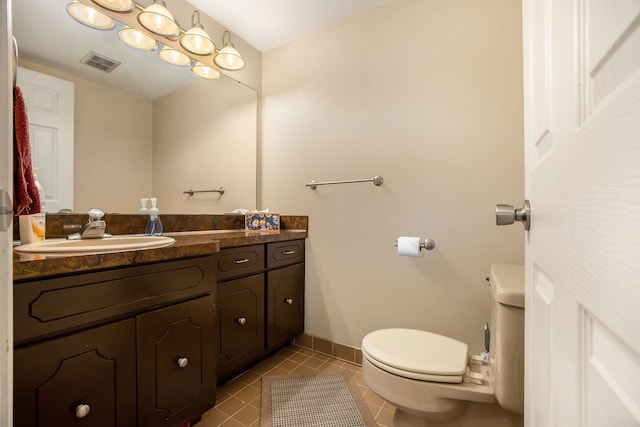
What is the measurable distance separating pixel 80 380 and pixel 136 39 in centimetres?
165

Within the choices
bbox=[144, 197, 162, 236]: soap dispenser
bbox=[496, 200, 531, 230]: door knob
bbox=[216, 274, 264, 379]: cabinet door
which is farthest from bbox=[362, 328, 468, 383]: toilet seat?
bbox=[144, 197, 162, 236]: soap dispenser

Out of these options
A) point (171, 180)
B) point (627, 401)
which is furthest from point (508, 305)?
point (171, 180)

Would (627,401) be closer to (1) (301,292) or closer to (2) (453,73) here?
(2) (453,73)

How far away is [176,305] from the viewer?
1.06 meters

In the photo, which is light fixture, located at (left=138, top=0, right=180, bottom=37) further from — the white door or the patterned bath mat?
the patterned bath mat

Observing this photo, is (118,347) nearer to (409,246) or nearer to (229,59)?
(409,246)

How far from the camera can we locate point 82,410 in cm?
80

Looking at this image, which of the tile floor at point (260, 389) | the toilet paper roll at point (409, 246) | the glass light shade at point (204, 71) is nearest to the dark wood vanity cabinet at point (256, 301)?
the tile floor at point (260, 389)

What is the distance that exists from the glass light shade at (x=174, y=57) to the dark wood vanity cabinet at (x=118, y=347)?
1.31 metres

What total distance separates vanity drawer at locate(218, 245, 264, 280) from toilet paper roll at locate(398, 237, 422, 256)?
81cm

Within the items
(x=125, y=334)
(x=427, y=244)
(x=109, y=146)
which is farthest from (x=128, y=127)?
(x=427, y=244)

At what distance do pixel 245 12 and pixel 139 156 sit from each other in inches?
45.7

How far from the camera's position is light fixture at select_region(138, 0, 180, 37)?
4.73ft

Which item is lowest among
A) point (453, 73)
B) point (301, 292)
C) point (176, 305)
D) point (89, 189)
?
point (301, 292)
